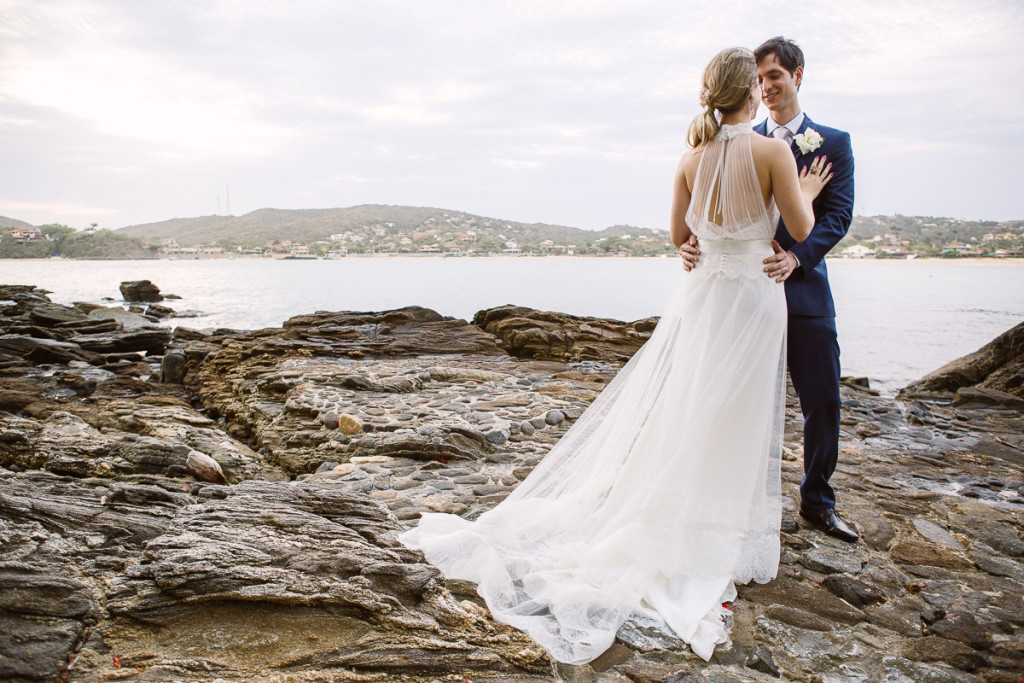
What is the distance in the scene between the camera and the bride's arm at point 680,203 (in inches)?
130

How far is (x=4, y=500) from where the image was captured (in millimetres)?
2113

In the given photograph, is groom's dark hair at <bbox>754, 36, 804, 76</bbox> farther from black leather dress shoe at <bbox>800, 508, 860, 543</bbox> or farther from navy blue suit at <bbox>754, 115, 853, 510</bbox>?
black leather dress shoe at <bbox>800, 508, 860, 543</bbox>

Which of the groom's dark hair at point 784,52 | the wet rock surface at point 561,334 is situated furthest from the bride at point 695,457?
the wet rock surface at point 561,334

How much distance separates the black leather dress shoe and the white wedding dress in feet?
1.89

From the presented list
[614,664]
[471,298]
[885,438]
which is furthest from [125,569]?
[471,298]

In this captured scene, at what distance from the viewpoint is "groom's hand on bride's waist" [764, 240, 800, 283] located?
3.16 m

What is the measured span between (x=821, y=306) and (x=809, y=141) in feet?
2.90

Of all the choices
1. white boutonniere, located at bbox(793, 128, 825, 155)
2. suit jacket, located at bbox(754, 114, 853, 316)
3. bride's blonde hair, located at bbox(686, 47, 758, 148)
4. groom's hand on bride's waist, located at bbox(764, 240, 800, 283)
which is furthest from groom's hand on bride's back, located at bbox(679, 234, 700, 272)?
white boutonniere, located at bbox(793, 128, 825, 155)

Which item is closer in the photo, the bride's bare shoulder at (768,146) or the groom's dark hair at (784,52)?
the bride's bare shoulder at (768,146)

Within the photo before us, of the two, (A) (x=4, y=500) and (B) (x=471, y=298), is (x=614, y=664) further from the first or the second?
(B) (x=471, y=298)

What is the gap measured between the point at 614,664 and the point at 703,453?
1.16 m

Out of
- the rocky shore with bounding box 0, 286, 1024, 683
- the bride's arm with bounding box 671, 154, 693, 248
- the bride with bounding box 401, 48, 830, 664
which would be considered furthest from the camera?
the bride's arm with bounding box 671, 154, 693, 248

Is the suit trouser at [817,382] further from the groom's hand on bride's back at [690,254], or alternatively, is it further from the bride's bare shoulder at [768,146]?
the bride's bare shoulder at [768,146]

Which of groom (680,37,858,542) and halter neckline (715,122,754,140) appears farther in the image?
groom (680,37,858,542)
